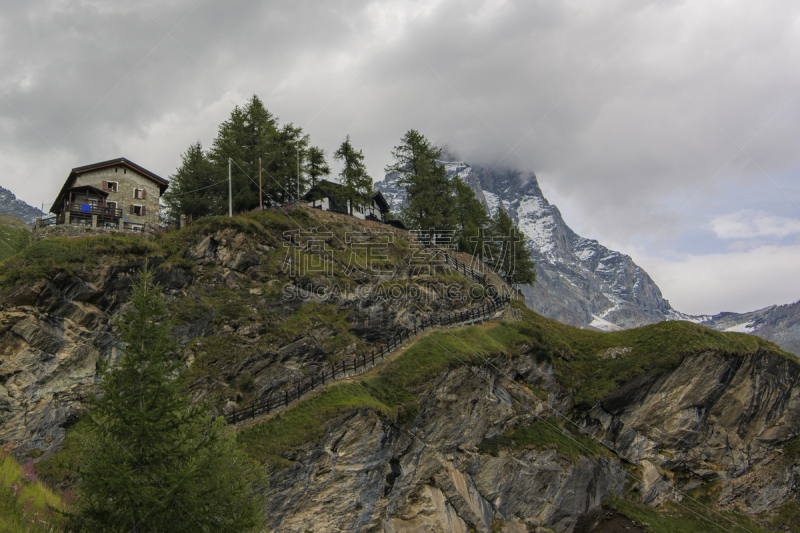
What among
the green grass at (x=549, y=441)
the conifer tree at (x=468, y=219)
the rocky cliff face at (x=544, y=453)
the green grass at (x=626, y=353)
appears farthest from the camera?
the conifer tree at (x=468, y=219)

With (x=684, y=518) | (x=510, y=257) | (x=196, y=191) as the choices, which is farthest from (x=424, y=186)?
(x=684, y=518)

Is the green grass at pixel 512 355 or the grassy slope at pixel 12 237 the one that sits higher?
the grassy slope at pixel 12 237

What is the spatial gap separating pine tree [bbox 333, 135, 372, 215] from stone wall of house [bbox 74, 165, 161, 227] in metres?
20.9

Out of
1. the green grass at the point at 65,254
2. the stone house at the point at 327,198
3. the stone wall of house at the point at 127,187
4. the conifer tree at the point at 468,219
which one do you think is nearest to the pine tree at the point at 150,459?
the green grass at the point at 65,254

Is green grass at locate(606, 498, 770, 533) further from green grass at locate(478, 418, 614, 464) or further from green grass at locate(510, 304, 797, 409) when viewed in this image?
green grass at locate(510, 304, 797, 409)

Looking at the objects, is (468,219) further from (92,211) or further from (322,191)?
(92,211)

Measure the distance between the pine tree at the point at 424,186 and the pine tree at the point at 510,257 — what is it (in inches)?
288

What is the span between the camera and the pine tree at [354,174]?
59000 millimetres

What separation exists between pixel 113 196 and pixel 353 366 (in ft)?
101

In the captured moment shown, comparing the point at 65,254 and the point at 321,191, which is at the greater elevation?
the point at 321,191

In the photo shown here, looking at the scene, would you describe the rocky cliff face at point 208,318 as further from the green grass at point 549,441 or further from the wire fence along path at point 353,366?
the green grass at point 549,441

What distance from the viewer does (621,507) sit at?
119 ft

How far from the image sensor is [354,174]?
59.6 meters

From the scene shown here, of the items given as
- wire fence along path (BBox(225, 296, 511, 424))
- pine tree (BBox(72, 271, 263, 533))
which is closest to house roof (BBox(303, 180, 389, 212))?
wire fence along path (BBox(225, 296, 511, 424))
